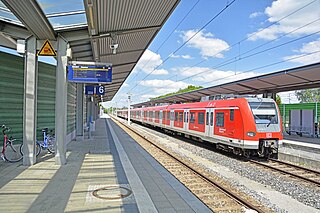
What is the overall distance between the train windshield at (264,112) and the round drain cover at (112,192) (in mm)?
6643

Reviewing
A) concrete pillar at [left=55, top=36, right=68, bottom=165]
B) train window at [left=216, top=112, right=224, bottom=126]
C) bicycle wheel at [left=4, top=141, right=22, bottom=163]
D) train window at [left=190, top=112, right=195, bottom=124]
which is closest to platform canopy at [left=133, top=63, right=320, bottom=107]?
train window at [left=190, top=112, right=195, bottom=124]

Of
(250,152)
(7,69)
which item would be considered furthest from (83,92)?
(250,152)

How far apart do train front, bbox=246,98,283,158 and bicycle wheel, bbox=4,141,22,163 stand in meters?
7.92

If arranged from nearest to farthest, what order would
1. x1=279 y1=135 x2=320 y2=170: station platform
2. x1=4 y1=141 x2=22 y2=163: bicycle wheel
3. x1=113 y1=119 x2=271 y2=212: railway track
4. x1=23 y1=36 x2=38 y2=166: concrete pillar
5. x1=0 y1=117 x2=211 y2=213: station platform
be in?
x1=0 y1=117 x2=211 y2=213: station platform → x1=113 y1=119 x2=271 y2=212: railway track → x1=23 y1=36 x2=38 y2=166: concrete pillar → x1=4 y1=141 x2=22 y2=163: bicycle wheel → x1=279 y1=135 x2=320 y2=170: station platform

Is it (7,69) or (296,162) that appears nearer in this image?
(7,69)

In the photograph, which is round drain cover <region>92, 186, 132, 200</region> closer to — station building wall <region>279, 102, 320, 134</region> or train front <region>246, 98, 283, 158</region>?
train front <region>246, 98, 283, 158</region>

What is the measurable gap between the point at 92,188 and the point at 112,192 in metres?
0.54

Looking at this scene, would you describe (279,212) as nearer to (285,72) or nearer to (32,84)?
(32,84)

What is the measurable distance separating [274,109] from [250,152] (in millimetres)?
2013

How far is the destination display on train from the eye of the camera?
8716 mm

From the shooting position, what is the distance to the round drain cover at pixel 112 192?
5577 millimetres

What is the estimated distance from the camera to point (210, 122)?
13.6m

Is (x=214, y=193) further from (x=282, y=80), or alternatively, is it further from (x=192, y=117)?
(x=282, y=80)

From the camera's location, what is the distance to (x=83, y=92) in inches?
634
